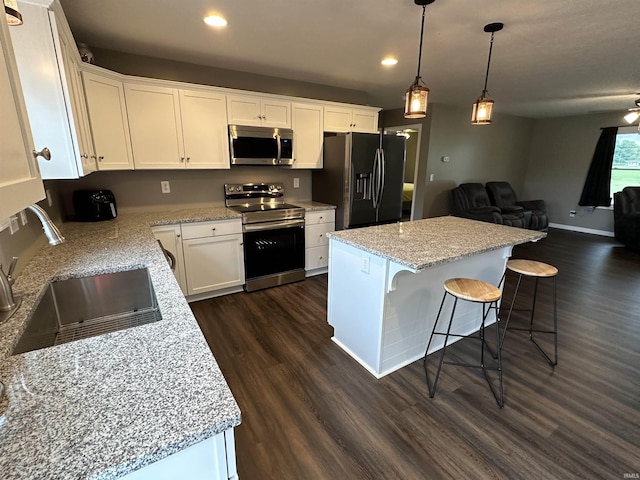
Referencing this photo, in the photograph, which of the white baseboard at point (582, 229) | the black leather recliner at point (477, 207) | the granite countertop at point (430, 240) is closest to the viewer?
the granite countertop at point (430, 240)

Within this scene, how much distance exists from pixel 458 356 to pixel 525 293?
170 centimetres

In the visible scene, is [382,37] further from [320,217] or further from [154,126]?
[154,126]

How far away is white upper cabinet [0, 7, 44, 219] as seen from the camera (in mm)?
704

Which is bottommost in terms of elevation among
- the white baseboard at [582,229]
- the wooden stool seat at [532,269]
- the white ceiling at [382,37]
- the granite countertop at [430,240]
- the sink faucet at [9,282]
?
the white baseboard at [582,229]

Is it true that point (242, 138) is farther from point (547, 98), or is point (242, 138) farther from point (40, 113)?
point (547, 98)

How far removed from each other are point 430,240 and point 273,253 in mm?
1837

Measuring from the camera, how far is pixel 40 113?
5.13ft

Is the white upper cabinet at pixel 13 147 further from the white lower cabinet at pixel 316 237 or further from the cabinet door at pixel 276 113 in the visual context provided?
the white lower cabinet at pixel 316 237

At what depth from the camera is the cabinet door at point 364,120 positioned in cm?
397

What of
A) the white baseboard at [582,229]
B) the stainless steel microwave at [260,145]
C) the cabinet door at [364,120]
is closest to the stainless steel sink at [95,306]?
the stainless steel microwave at [260,145]

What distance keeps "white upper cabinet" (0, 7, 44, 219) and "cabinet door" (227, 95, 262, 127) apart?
2.48 metres

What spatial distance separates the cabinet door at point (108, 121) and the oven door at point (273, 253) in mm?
1264

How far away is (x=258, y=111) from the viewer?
130 inches

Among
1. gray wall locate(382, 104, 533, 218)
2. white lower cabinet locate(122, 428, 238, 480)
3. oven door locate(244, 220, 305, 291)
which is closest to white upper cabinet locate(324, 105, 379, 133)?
oven door locate(244, 220, 305, 291)
